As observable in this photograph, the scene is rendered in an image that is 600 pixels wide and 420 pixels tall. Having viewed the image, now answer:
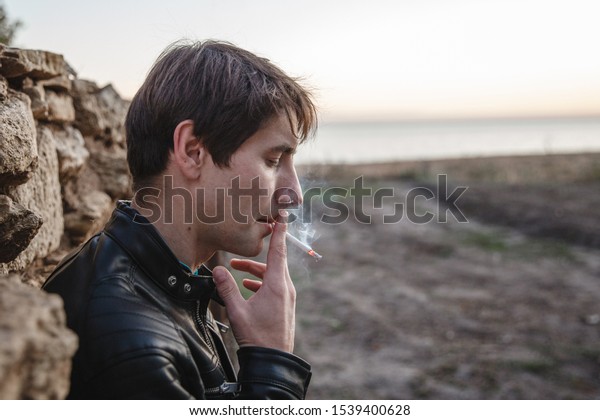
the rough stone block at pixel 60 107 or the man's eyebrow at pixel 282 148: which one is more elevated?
the rough stone block at pixel 60 107

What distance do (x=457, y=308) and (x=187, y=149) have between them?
5.27 meters

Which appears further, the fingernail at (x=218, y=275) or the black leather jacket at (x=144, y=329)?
the fingernail at (x=218, y=275)

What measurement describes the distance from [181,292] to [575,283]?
653cm

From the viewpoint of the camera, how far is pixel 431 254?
8.84 m

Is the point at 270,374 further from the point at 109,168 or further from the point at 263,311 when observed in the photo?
the point at 109,168

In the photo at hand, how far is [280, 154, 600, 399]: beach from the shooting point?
16.4 ft

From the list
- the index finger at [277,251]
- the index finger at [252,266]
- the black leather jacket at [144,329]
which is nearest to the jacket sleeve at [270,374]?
the black leather jacket at [144,329]

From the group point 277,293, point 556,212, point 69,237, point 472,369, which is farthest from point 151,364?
point 556,212

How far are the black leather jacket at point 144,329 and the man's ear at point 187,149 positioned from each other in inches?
8.7

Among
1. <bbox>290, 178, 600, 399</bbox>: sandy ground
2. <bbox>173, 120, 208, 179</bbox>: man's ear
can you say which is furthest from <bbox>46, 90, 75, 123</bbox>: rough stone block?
<bbox>290, 178, 600, 399</bbox>: sandy ground

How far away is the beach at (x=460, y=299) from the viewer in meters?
4.98

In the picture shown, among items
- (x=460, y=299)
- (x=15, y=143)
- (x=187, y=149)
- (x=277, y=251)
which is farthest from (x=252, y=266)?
(x=460, y=299)

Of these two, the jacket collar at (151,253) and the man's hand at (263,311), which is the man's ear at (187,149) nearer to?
the jacket collar at (151,253)

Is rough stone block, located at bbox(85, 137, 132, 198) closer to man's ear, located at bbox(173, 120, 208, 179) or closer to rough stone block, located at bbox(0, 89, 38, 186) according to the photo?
rough stone block, located at bbox(0, 89, 38, 186)
